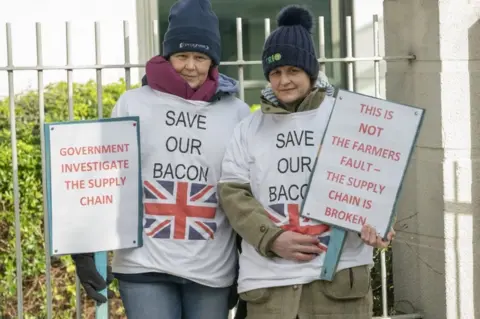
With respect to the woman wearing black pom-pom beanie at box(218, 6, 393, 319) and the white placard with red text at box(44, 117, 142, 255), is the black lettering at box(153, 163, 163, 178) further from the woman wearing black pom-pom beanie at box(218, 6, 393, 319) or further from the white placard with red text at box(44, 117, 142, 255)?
the woman wearing black pom-pom beanie at box(218, 6, 393, 319)

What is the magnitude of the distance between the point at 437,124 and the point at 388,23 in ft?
2.26

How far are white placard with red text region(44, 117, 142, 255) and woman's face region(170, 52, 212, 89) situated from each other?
28 centimetres

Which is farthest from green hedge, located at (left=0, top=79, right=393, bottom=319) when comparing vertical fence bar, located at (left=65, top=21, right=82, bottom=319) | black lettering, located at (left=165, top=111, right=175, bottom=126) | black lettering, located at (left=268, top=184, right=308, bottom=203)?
black lettering, located at (left=268, top=184, right=308, bottom=203)

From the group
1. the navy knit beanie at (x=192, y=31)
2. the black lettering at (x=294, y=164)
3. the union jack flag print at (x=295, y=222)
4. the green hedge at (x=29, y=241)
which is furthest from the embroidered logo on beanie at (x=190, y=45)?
the green hedge at (x=29, y=241)

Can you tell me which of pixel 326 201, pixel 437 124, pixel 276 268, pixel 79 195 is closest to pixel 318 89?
pixel 326 201

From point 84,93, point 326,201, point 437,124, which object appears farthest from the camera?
point 84,93

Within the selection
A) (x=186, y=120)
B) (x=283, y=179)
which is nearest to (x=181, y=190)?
(x=186, y=120)

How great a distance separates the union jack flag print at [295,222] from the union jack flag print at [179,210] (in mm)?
292

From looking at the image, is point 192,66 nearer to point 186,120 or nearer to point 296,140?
point 186,120

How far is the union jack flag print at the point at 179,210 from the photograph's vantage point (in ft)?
13.5

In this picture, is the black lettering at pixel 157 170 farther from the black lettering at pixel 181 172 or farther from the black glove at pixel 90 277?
the black glove at pixel 90 277

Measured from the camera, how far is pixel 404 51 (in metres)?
5.95

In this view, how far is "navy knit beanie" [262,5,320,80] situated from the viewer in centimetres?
402

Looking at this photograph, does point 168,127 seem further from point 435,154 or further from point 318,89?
point 435,154
